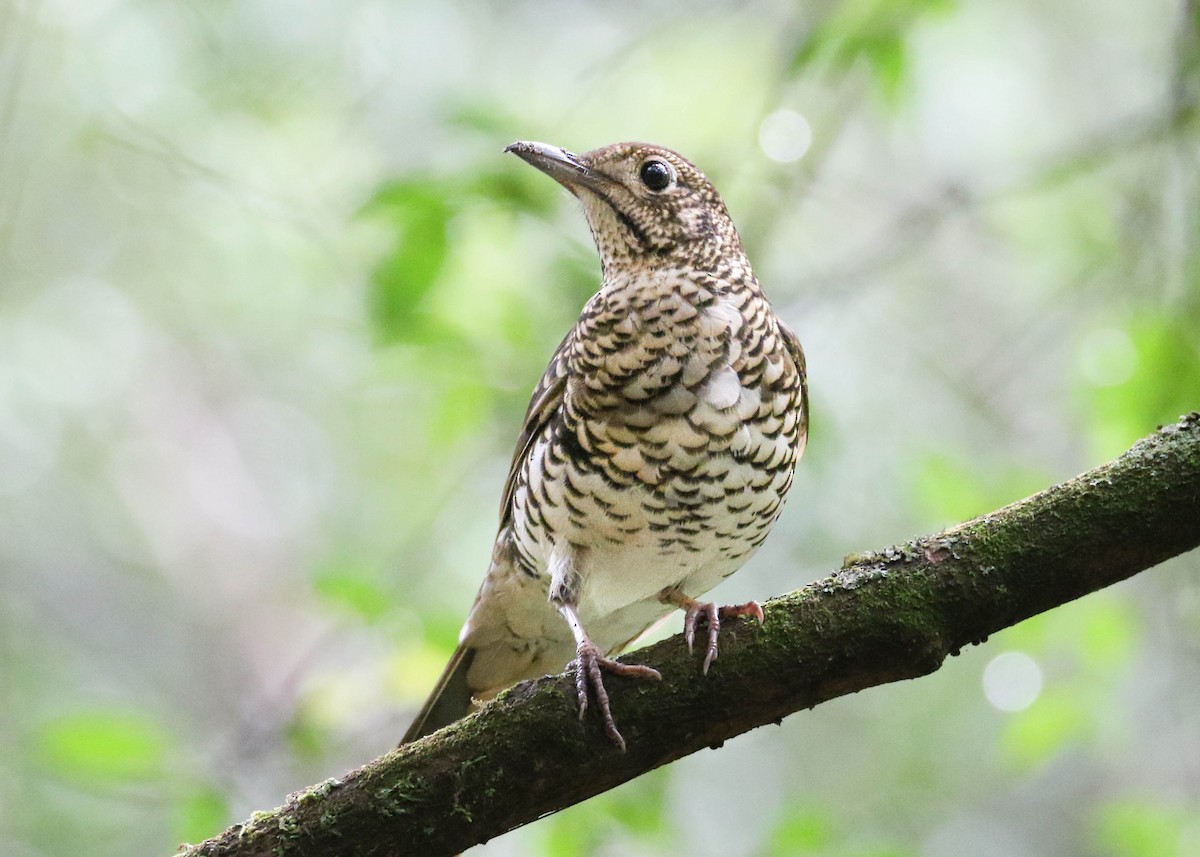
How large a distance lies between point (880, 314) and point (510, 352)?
2886 mm

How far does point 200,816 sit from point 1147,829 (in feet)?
9.46

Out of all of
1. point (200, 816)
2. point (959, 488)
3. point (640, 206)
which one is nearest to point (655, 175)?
point (640, 206)

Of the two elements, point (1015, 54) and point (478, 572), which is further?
point (1015, 54)

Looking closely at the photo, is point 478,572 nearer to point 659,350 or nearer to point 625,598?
point 625,598

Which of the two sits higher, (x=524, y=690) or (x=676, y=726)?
(x=524, y=690)

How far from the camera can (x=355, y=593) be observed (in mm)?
3395

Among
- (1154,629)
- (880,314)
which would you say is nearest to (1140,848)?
(1154,629)

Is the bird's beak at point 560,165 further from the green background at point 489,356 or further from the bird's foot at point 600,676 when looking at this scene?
the bird's foot at point 600,676

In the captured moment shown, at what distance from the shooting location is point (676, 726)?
235 cm

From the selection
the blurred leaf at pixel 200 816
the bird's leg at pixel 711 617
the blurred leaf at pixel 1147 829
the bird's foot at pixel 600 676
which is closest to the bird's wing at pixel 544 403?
the bird's leg at pixel 711 617

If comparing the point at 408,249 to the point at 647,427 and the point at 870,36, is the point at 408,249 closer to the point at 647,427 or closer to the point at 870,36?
the point at 647,427

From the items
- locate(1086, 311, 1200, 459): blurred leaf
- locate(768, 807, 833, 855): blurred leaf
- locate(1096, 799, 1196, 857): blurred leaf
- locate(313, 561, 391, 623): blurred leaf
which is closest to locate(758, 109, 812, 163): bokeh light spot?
locate(1086, 311, 1200, 459): blurred leaf

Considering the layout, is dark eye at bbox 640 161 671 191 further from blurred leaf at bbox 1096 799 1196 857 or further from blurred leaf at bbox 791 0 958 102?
blurred leaf at bbox 1096 799 1196 857

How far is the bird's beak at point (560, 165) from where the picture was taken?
309 centimetres
